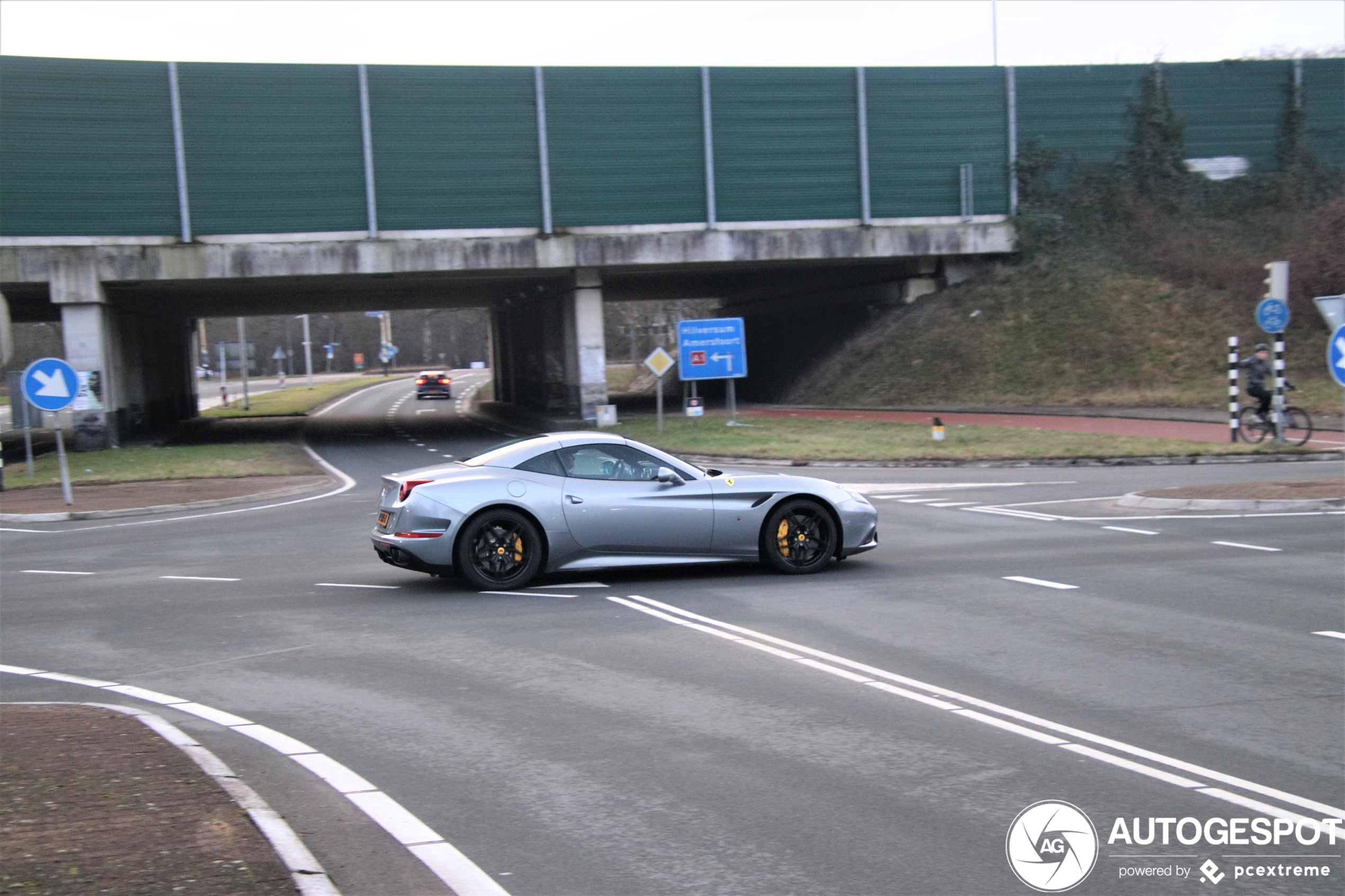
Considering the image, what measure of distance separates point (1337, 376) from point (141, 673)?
14571mm

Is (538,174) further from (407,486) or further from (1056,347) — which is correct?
→ (407,486)

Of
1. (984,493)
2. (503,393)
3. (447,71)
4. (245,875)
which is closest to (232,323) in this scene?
(503,393)

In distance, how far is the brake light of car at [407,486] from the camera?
35.6 ft

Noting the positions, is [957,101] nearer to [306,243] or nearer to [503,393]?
[306,243]

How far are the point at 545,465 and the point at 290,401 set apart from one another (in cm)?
6025

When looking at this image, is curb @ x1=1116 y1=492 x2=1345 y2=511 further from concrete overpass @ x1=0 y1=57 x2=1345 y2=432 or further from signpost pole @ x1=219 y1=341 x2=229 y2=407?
signpost pole @ x1=219 y1=341 x2=229 y2=407

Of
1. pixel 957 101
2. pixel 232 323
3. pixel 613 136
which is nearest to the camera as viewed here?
pixel 613 136

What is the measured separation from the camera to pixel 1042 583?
425 inches

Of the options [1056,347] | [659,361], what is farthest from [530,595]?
[1056,347]

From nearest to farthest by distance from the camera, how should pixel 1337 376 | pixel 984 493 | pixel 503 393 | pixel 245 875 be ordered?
pixel 245 875
pixel 1337 376
pixel 984 493
pixel 503 393

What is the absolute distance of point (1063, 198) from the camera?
136ft

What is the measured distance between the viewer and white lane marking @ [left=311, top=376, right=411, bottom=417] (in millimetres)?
59412

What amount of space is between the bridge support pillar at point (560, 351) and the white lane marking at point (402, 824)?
2980cm

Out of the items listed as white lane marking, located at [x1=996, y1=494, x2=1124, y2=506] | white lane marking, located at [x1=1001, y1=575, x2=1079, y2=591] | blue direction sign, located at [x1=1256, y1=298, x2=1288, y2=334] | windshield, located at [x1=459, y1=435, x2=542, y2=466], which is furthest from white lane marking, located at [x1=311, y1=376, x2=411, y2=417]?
white lane marking, located at [x1=1001, y1=575, x2=1079, y2=591]
